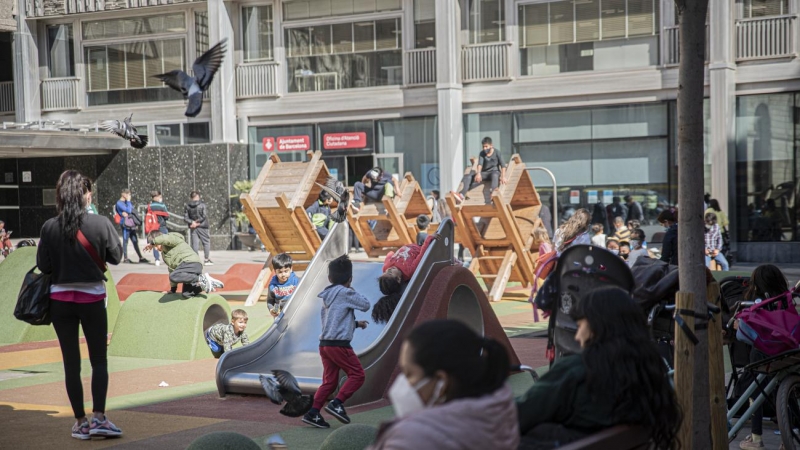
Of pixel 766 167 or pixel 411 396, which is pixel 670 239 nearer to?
pixel 411 396

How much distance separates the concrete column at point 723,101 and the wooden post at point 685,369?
872 inches

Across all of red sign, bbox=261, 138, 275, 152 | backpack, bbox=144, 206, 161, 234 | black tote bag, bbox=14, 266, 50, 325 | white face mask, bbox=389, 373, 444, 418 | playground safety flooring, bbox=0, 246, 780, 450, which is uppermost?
red sign, bbox=261, 138, 275, 152

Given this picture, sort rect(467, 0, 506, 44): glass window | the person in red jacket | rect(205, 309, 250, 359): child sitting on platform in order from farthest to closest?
rect(467, 0, 506, 44): glass window < rect(205, 309, 250, 359): child sitting on platform < the person in red jacket

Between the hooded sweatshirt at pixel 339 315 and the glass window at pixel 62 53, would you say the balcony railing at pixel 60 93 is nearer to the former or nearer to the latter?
the glass window at pixel 62 53

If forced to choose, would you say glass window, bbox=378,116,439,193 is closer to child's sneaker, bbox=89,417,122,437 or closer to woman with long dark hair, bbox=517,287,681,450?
child's sneaker, bbox=89,417,122,437

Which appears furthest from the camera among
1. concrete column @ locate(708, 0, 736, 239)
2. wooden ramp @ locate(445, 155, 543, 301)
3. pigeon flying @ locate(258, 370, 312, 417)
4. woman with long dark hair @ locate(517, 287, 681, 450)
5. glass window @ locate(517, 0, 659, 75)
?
glass window @ locate(517, 0, 659, 75)

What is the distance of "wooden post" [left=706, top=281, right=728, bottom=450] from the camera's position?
222 inches

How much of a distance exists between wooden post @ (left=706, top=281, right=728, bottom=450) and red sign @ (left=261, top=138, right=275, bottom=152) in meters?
27.6

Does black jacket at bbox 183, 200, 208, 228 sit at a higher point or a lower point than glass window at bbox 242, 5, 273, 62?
lower

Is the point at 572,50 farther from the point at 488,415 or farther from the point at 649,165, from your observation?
the point at 488,415

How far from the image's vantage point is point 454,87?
29.6 meters

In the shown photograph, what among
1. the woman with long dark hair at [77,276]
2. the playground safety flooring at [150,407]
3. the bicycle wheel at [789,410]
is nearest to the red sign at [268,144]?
the playground safety flooring at [150,407]

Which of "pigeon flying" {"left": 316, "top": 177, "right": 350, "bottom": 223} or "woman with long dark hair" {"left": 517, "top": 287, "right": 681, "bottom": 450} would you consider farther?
"pigeon flying" {"left": 316, "top": 177, "right": 350, "bottom": 223}

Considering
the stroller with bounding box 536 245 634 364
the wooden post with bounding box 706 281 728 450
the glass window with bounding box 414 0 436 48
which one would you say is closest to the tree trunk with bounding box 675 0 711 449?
the wooden post with bounding box 706 281 728 450
